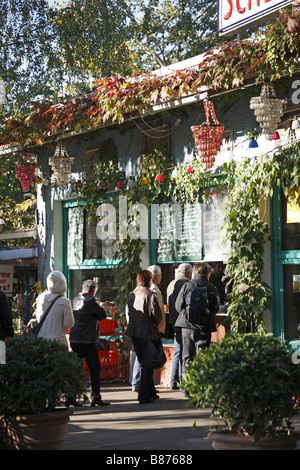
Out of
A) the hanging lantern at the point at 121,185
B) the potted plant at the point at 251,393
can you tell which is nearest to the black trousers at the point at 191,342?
the hanging lantern at the point at 121,185

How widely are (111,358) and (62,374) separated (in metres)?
6.40

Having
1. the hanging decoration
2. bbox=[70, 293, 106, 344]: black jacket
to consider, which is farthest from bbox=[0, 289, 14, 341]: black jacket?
the hanging decoration

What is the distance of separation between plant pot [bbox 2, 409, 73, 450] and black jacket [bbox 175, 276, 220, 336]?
401cm

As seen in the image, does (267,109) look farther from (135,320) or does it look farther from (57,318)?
(57,318)

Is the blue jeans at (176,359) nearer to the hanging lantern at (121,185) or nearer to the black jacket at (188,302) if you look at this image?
the black jacket at (188,302)

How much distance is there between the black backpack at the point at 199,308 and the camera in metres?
10.2

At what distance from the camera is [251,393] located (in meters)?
5.41

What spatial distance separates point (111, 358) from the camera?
12984mm

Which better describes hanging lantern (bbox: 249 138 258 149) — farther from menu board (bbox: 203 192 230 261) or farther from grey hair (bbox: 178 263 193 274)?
grey hair (bbox: 178 263 193 274)

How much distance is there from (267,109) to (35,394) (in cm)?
510

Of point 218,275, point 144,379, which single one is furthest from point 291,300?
point 144,379

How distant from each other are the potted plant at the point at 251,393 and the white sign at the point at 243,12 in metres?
5.31

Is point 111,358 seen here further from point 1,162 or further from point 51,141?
point 1,162

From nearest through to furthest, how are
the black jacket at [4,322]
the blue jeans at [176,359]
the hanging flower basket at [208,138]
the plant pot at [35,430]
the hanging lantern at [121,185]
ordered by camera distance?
the plant pot at [35,430] → the black jacket at [4,322] → the hanging flower basket at [208,138] → the blue jeans at [176,359] → the hanging lantern at [121,185]
